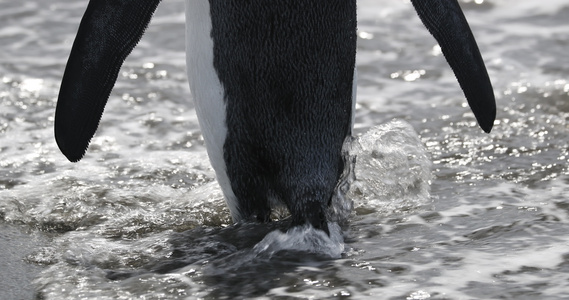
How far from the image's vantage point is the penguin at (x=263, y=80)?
9.77ft

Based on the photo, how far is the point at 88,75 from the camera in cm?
297

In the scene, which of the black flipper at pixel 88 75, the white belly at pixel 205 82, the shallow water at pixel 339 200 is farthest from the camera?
the white belly at pixel 205 82

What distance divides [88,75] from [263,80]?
48cm

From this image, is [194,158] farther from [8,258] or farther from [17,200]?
[8,258]

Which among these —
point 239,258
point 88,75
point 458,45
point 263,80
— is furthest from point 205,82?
point 458,45

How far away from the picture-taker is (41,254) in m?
3.06

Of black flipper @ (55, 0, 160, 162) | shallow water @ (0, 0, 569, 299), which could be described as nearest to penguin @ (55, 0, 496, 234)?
black flipper @ (55, 0, 160, 162)

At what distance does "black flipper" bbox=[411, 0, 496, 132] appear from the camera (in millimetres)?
3186

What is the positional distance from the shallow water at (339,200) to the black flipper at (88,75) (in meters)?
0.34

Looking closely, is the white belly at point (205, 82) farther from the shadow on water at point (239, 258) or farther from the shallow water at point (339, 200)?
the shallow water at point (339, 200)

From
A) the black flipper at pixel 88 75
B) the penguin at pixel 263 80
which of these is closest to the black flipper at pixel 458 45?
the penguin at pixel 263 80

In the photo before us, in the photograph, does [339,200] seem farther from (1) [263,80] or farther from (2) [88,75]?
(2) [88,75]

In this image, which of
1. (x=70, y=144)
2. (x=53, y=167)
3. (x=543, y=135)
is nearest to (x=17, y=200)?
(x=53, y=167)

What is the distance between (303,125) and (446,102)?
A: 71.8 inches
